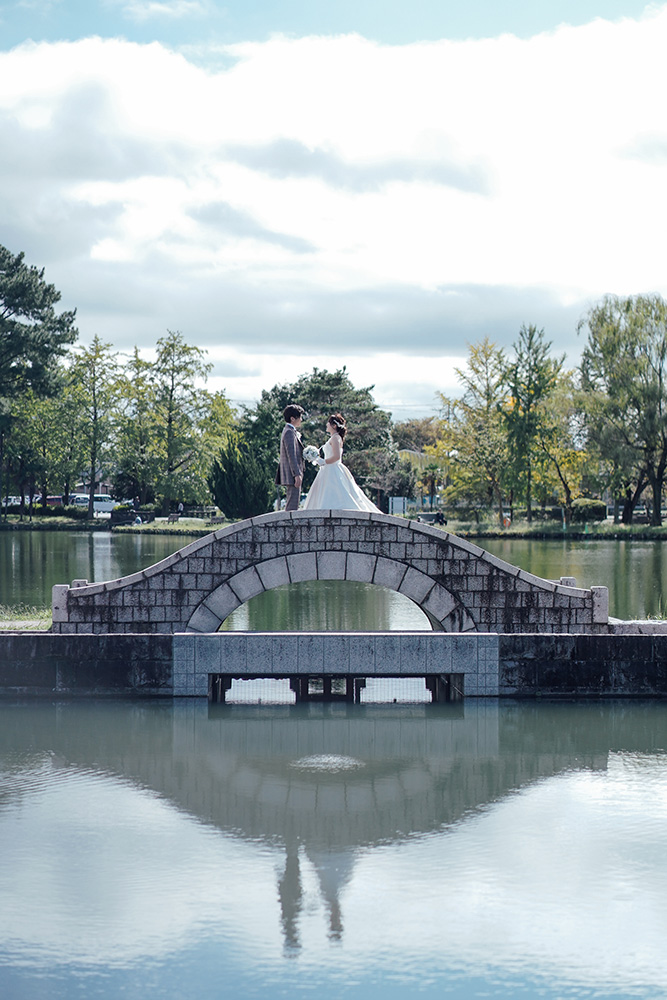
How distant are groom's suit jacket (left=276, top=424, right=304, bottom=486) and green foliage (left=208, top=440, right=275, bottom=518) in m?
36.9

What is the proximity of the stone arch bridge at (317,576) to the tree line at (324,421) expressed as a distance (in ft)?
125

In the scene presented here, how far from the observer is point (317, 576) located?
1509 centimetres

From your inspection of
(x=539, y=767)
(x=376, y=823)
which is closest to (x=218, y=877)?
(x=376, y=823)

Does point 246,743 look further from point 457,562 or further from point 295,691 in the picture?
point 457,562

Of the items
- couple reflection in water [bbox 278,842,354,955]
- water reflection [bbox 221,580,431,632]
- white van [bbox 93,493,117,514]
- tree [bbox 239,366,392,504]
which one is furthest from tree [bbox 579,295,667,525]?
couple reflection in water [bbox 278,842,354,955]

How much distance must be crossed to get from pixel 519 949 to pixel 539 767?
5119 millimetres

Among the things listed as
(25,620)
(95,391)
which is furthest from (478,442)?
(25,620)

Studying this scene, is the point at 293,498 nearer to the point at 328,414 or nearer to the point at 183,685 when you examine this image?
the point at 183,685

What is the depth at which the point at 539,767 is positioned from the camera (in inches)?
510

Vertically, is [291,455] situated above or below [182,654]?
above

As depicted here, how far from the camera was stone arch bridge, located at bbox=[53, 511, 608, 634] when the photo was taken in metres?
15.1

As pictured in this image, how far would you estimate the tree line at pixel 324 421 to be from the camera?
55.7 metres

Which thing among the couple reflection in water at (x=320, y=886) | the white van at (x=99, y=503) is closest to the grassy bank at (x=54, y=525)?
the white van at (x=99, y=503)

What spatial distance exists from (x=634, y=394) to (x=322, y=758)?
1820 inches
